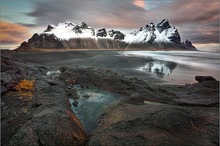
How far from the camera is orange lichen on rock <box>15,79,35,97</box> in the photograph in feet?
33.8

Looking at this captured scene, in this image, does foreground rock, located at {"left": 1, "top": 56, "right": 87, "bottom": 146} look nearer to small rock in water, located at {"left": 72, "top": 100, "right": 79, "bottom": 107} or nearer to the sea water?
small rock in water, located at {"left": 72, "top": 100, "right": 79, "bottom": 107}

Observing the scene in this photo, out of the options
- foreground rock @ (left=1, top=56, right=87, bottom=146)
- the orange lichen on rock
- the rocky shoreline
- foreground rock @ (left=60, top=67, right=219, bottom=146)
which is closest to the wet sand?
foreground rock @ (left=60, top=67, right=219, bottom=146)

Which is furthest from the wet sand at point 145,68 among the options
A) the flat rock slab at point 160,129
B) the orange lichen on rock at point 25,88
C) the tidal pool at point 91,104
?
the flat rock slab at point 160,129

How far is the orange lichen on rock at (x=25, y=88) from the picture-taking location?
10312 millimetres

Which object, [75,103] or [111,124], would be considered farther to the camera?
[75,103]

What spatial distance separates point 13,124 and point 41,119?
1.16m

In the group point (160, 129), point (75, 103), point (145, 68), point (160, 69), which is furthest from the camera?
point (145, 68)

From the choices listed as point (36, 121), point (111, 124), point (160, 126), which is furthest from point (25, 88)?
point (160, 126)

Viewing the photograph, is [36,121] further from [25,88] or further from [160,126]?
[25,88]

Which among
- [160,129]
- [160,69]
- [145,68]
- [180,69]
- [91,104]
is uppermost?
[145,68]

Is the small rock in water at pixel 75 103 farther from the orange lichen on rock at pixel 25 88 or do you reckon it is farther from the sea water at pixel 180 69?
the sea water at pixel 180 69

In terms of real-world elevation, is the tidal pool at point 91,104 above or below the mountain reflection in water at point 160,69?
below

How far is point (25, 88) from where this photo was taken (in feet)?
36.3

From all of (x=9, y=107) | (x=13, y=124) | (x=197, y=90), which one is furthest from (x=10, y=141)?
(x=197, y=90)
